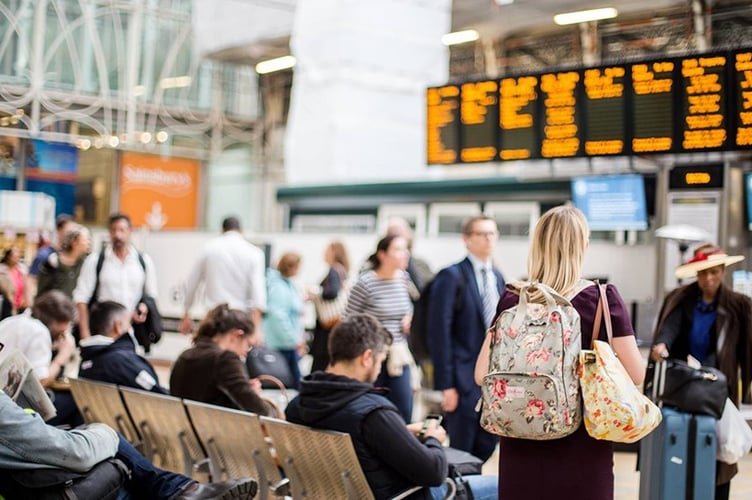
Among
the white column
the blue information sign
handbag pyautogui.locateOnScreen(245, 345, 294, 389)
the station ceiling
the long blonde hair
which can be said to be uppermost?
the station ceiling

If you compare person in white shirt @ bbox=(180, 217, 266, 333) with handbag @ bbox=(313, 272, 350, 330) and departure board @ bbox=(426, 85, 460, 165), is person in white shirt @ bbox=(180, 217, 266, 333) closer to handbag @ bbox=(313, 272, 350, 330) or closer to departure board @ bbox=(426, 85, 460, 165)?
handbag @ bbox=(313, 272, 350, 330)

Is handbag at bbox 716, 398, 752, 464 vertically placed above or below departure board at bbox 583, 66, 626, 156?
below

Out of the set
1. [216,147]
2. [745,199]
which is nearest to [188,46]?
[216,147]

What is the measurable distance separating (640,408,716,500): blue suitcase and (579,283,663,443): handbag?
70.0 inches

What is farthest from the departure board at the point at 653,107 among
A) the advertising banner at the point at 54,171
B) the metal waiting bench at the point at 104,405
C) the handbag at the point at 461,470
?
the advertising banner at the point at 54,171

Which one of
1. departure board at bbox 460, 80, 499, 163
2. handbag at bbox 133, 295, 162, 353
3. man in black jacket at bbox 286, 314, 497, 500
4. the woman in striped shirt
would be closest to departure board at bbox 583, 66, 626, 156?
departure board at bbox 460, 80, 499, 163

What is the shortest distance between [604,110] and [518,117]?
35.9 inches

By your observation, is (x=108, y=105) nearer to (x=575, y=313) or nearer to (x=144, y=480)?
(x=144, y=480)

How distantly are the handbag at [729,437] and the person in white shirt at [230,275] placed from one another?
13.9 feet

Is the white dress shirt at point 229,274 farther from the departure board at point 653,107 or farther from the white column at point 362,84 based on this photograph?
the white column at point 362,84

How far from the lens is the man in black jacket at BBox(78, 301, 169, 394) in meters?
5.52

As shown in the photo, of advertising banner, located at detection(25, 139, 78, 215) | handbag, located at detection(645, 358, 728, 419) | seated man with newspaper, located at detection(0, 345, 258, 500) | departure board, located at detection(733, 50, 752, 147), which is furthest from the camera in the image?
advertising banner, located at detection(25, 139, 78, 215)

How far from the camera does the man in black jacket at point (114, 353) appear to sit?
217 inches

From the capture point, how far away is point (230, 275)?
8430 millimetres
